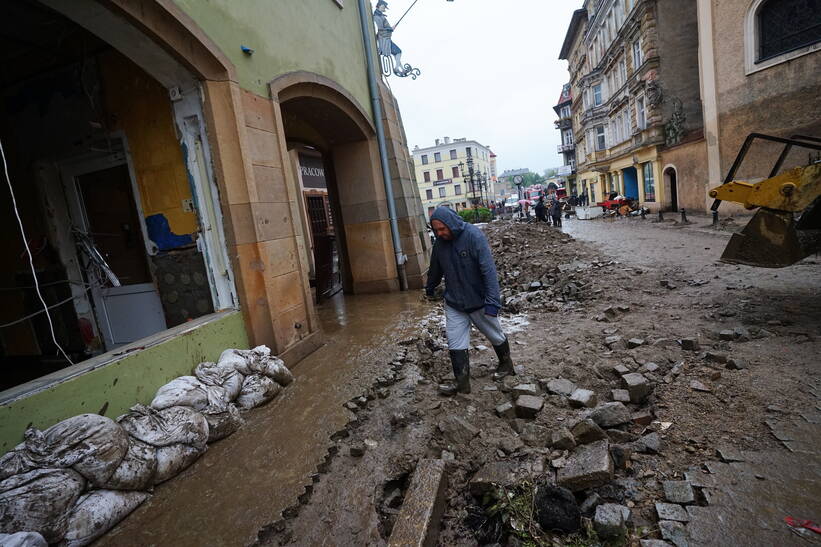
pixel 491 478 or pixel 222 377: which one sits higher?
pixel 222 377

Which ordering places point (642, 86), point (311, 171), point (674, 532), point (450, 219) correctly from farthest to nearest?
point (642, 86) < point (311, 171) < point (450, 219) < point (674, 532)

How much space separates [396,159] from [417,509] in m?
7.76

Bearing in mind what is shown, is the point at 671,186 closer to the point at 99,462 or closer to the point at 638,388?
the point at 638,388

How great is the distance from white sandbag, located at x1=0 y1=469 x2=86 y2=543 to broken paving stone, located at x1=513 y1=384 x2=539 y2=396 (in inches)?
121

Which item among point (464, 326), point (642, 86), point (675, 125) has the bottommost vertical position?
point (464, 326)

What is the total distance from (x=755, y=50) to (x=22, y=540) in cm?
1866

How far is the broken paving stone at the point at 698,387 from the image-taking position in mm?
2998

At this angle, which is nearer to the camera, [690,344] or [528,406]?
[528,406]

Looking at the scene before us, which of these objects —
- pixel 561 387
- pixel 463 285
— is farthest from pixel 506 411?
pixel 463 285

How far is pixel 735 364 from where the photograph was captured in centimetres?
325

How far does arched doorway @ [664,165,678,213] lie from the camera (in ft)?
64.8

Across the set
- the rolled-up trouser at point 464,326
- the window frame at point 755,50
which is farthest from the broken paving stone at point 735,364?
the window frame at point 755,50

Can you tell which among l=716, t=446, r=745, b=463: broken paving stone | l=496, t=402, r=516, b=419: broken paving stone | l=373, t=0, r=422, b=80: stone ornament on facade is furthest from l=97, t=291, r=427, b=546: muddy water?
l=373, t=0, r=422, b=80: stone ornament on facade

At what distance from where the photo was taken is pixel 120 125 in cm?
464
